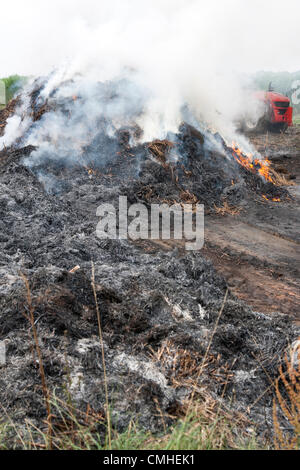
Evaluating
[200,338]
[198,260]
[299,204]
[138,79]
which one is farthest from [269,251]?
[138,79]

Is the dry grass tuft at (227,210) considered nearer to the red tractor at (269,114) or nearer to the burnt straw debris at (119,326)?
the burnt straw debris at (119,326)

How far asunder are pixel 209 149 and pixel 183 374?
8.42 metres

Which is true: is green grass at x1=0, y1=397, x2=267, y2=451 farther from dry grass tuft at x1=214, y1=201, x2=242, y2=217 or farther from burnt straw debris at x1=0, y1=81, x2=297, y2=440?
dry grass tuft at x1=214, y1=201, x2=242, y2=217

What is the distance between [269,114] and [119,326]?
1721cm

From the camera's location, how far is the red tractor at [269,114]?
1822cm

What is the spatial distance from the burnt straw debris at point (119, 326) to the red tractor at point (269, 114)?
43.2 feet

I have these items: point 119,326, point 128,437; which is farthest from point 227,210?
point 128,437

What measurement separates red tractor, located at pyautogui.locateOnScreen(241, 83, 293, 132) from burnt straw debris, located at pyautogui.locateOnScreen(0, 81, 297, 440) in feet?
43.2

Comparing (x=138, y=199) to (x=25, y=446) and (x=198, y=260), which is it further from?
(x=25, y=446)

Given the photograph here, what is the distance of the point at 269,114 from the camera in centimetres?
1867

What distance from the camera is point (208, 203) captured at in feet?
30.6

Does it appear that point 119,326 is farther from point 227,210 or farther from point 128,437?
point 227,210

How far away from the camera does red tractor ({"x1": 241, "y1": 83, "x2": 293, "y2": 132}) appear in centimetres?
1822

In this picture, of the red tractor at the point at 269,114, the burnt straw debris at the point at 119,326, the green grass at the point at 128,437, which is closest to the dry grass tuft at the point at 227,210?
the burnt straw debris at the point at 119,326
